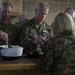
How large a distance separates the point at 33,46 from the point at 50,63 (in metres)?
0.74

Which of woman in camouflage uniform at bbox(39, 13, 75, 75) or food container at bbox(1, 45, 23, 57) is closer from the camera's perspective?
woman in camouflage uniform at bbox(39, 13, 75, 75)

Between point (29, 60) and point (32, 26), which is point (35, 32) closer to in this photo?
point (32, 26)

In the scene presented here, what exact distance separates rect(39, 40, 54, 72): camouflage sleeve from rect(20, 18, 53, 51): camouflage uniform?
0.68 m

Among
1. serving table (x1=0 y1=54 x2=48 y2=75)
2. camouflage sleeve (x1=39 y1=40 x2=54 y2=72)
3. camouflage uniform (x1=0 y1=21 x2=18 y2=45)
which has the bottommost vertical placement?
serving table (x1=0 y1=54 x2=48 y2=75)

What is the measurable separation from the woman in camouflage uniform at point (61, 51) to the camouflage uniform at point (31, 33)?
2.25ft

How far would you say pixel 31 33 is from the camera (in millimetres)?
2209

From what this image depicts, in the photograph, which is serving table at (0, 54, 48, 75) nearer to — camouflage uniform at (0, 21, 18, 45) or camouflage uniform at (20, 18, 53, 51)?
camouflage uniform at (20, 18, 53, 51)

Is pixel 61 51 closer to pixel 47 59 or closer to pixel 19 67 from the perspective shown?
pixel 47 59

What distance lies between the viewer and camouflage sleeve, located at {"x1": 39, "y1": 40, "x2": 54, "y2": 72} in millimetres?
1398

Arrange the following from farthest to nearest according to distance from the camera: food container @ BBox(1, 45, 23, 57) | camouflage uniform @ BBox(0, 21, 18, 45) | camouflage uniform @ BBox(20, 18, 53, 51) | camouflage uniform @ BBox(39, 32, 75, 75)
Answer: camouflage uniform @ BBox(0, 21, 18, 45) → camouflage uniform @ BBox(20, 18, 53, 51) → food container @ BBox(1, 45, 23, 57) → camouflage uniform @ BBox(39, 32, 75, 75)

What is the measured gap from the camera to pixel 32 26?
2.26 meters

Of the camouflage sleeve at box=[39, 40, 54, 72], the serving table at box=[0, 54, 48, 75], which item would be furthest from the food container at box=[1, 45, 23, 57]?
the camouflage sleeve at box=[39, 40, 54, 72]

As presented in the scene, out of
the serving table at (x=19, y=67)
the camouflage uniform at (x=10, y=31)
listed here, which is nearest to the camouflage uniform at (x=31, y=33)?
the camouflage uniform at (x=10, y=31)

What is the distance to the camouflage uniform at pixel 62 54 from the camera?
1.37 meters
